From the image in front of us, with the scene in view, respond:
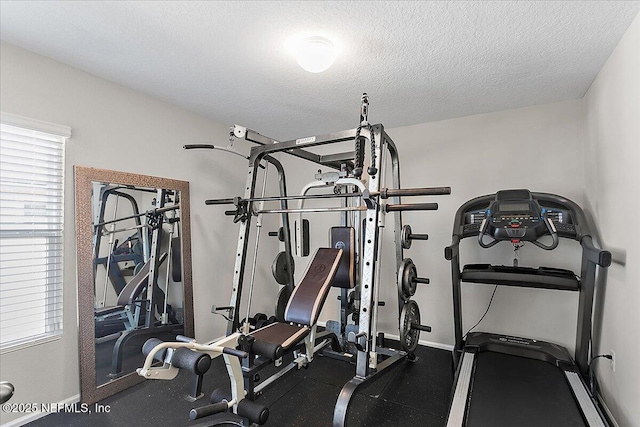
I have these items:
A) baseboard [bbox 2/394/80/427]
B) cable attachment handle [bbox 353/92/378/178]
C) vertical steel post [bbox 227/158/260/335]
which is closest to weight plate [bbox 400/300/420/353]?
cable attachment handle [bbox 353/92/378/178]

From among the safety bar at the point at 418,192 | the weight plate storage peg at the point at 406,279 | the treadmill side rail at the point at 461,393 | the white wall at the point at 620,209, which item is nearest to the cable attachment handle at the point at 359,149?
the safety bar at the point at 418,192

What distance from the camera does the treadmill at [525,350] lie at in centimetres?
181

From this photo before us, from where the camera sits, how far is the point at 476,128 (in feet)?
10.4

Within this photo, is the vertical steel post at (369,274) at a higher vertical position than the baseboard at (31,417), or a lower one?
higher

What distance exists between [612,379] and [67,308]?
358cm

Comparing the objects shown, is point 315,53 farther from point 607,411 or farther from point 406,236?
point 607,411

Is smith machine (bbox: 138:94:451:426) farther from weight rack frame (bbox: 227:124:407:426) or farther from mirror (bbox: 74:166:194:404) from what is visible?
mirror (bbox: 74:166:194:404)

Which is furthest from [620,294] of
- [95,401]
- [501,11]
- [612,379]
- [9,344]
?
[9,344]

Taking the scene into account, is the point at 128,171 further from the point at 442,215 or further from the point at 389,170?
the point at 442,215

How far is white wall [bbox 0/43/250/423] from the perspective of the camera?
202 cm

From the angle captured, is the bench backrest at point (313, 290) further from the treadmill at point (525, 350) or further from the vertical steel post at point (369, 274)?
the treadmill at point (525, 350)

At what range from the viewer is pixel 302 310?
2.40 metres

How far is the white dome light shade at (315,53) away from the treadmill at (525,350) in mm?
1591

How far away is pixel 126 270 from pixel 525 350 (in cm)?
319
